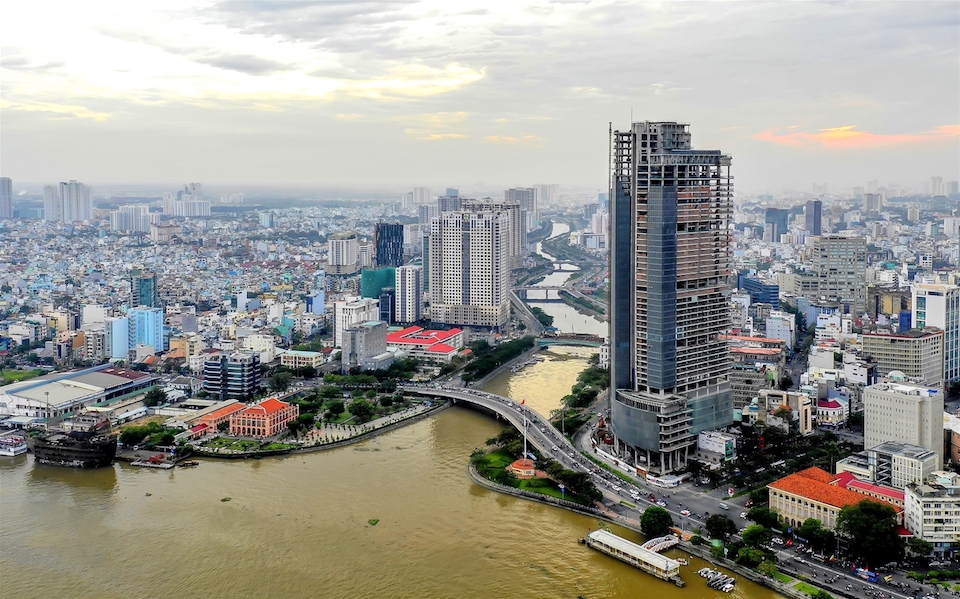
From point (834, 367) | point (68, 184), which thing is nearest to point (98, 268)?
point (68, 184)

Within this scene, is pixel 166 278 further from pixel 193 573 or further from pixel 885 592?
pixel 885 592

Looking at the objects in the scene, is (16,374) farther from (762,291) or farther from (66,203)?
(66,203)


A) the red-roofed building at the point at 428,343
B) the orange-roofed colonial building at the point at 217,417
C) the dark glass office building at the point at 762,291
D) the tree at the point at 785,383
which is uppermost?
the dark glass office building at the point at 762,291

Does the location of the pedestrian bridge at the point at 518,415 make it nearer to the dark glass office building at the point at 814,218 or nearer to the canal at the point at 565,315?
the canal at the point at 565,315

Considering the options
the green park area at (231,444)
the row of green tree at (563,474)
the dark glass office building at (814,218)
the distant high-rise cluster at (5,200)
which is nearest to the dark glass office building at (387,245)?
the green park area at (231,444)

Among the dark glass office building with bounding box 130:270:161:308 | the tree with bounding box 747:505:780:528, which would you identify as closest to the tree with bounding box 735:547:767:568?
the tree with bounding box 747:505:780:528

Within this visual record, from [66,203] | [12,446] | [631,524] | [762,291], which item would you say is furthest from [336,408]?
[66,203]
